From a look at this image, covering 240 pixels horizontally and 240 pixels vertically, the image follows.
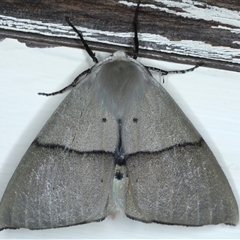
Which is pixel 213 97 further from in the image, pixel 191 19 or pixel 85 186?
pixel 85 186

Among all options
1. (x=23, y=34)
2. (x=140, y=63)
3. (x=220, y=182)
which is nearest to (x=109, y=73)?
(x=140, y=63)

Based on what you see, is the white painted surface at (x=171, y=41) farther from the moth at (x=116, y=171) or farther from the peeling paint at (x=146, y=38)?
the moth at (x=116, y=171)

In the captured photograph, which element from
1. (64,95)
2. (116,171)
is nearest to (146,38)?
(64,95)

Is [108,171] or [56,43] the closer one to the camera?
[108,171]

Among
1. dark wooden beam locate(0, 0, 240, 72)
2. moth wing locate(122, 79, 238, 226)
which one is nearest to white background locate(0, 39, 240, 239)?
dark wooden beam locate(0, 0, 240, 72)

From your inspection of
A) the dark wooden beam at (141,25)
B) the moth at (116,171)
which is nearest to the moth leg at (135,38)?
the dark wooden beam at (141,25)

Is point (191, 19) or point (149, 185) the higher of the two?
point (191, 19)

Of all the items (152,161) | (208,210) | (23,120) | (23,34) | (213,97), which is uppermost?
(23,34)

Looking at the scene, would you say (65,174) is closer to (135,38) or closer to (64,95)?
(64,95)

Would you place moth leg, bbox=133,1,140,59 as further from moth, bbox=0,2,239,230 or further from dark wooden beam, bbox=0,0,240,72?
moth, bbox=0,2,239,230
